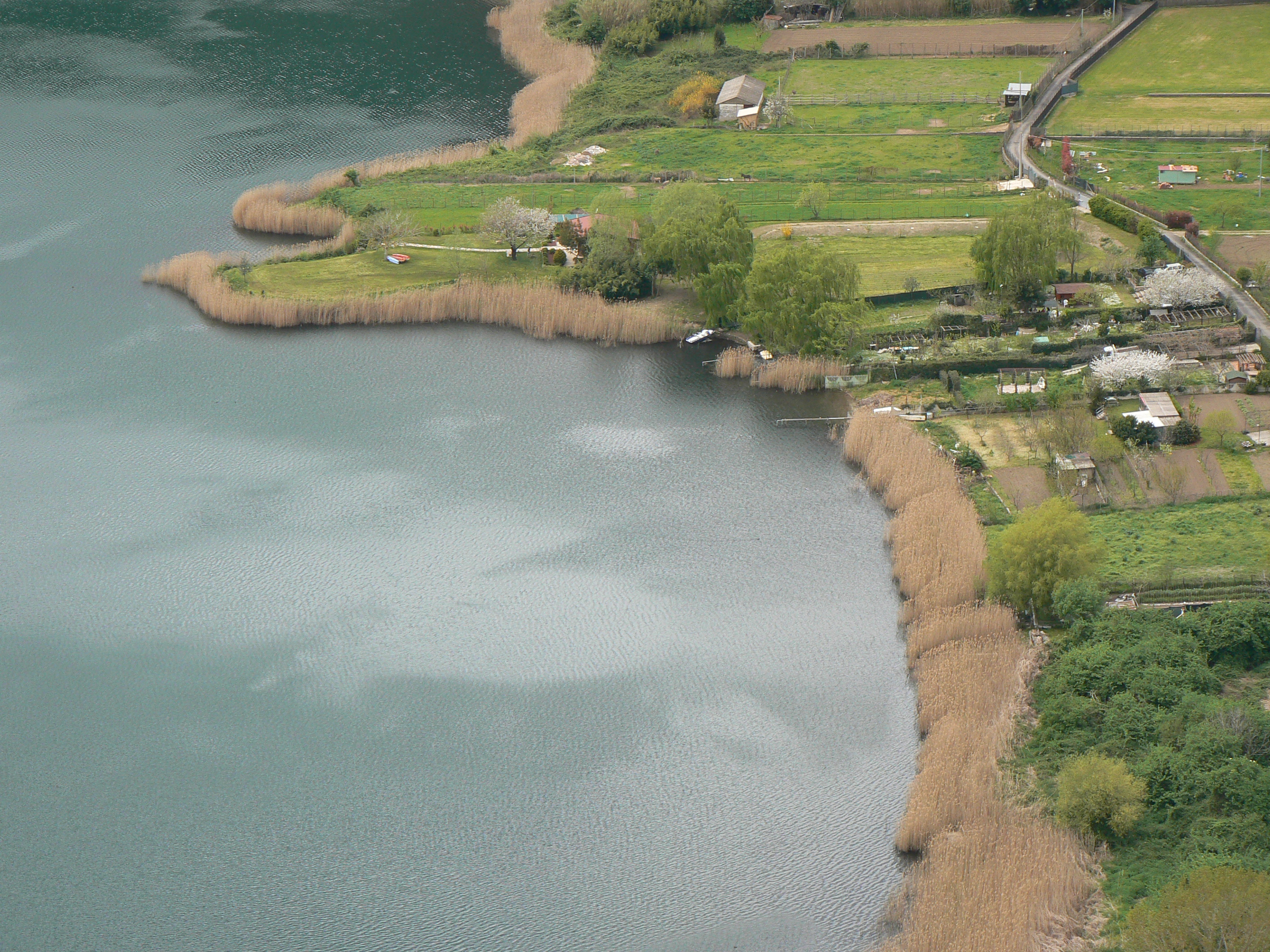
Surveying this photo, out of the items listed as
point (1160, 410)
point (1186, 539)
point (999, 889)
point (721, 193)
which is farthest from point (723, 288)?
point (999, 889)

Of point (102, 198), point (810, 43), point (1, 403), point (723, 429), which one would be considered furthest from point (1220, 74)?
point (1, 403)

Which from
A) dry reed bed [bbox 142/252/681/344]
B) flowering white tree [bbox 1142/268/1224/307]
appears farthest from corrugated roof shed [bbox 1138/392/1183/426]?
dry reed bed [bbox 142/252/681/344]

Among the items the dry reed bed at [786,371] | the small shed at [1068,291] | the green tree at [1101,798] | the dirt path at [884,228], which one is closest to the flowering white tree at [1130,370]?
the small shed at [1068,291]

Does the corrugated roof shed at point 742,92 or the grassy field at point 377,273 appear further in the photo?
the corrugated roof shed at point 742,92

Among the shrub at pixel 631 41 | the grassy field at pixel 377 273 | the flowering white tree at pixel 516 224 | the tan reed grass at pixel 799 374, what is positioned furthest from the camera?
the shrub at pixel 631 41

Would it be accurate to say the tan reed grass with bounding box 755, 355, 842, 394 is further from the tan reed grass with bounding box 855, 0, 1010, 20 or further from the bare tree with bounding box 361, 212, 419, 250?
the tan reed grass with bounding box 855, 0, 1010, 20

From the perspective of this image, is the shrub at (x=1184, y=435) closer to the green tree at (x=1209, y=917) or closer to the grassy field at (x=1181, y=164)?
the grassy field at (x=1181, y=164)
